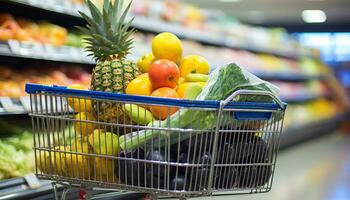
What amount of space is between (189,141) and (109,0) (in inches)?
23.2

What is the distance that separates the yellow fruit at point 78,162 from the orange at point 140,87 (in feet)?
0.67

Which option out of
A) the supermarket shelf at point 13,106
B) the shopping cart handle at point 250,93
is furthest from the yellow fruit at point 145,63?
the supermarket shelf at point 13,106

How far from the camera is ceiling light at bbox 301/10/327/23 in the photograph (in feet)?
42.4

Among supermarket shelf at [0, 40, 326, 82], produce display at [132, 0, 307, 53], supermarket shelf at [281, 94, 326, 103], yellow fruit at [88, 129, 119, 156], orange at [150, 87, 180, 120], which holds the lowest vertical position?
supermarket shelf at [281, 94, 326, 103]

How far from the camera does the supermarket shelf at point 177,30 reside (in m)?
3.18

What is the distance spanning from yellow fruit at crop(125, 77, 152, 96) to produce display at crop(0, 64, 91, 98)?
5.57ft

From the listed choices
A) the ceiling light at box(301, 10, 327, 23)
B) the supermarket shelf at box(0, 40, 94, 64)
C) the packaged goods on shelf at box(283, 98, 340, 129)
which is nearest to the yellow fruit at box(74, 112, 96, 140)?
the supermarket shelf at box(0, 40, 94, 64)

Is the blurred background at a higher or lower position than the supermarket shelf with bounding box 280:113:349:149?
higher

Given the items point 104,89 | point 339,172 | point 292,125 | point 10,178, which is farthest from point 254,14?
point 104,89

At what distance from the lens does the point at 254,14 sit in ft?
45.8

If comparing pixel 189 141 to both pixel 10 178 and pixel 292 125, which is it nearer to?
pixel 10 178

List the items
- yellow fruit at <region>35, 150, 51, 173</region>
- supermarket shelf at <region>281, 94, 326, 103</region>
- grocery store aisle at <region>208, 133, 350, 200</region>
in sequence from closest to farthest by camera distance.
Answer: yellow fruit at <region>35, 150, 51, 173</region> → grocery store aisle at <region>208, 133, 350, 200</region> → supermarket shelf at <region>281, 94, 326, 103</region>

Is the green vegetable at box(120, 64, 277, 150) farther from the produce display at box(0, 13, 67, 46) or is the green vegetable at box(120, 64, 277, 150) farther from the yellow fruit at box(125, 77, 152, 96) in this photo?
the produce display at box(0, 13, 67, 46)

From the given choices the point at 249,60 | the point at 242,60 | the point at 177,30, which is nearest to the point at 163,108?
the point at 177,30
